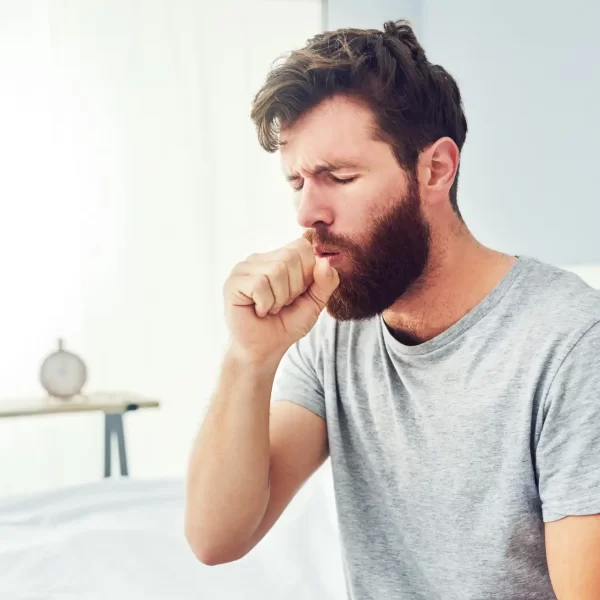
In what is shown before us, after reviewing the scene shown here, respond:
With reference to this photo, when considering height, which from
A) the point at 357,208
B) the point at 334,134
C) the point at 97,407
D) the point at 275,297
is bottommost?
the point at 97,407

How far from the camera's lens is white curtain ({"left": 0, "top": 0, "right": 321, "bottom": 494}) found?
2.81 m

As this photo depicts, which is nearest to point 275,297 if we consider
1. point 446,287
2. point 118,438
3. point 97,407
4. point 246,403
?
point 246,403

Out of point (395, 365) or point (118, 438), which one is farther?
point (118, 438)

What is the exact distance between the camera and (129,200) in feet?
9.68

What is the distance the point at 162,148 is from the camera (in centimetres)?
299

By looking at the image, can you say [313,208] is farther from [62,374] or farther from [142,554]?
[62,374]

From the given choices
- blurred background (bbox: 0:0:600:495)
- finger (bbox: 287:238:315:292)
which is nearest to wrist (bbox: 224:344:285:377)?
finger (bbox: 287:238:315:292)

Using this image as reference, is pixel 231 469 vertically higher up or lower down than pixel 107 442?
higher up

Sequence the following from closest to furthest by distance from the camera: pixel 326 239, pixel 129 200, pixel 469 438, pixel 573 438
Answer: pixel 573 438 < pixel 469 438 < pixel 326 239 < pixel 129 200

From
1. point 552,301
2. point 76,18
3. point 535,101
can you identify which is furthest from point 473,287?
point 76,18

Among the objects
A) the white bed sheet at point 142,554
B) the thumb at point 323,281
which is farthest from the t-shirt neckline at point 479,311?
the white bed sheet at point 142,554

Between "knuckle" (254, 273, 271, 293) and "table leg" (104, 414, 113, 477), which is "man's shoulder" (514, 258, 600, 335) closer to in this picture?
"knuckle" (254, 273, 271, 293)

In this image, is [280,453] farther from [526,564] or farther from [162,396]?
[162,396]

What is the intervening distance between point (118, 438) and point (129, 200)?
3.21 ft
